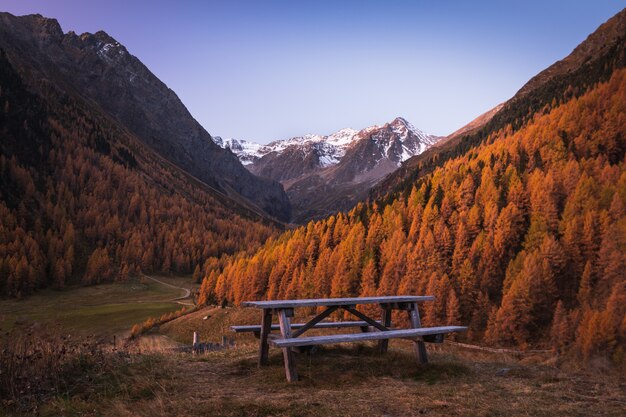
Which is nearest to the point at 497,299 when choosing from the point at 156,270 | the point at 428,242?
the point at 428,242

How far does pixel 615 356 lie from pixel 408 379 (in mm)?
42244

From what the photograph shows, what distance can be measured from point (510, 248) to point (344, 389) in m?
62.7

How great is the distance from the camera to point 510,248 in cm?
6562

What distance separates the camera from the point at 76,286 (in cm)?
12812

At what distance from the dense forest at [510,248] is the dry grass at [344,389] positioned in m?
39.8

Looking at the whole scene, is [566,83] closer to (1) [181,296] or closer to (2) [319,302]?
(1) [181,296]

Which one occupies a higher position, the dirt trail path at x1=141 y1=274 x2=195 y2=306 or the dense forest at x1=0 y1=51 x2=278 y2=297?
the dense forest at x1=0 y1=51 x2=278 y2=297

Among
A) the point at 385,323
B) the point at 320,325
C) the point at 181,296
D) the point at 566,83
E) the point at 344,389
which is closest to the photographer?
the point at 344,389

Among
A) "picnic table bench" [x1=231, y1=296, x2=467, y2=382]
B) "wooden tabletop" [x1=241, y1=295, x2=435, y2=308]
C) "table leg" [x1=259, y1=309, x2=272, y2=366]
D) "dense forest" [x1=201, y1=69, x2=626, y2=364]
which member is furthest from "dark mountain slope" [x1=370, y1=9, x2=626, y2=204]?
"table leg" [x1=259, y1=309, x2=272, y2=366]

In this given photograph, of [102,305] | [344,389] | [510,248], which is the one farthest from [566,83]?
[344,389]

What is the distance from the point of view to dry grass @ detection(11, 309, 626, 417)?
325 inches

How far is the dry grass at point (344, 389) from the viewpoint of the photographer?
827 centimetres

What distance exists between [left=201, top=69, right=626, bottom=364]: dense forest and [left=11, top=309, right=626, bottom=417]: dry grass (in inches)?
1567

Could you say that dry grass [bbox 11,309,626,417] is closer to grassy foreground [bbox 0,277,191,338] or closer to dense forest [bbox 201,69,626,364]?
dense forest [bbox 201,69,626,364]
